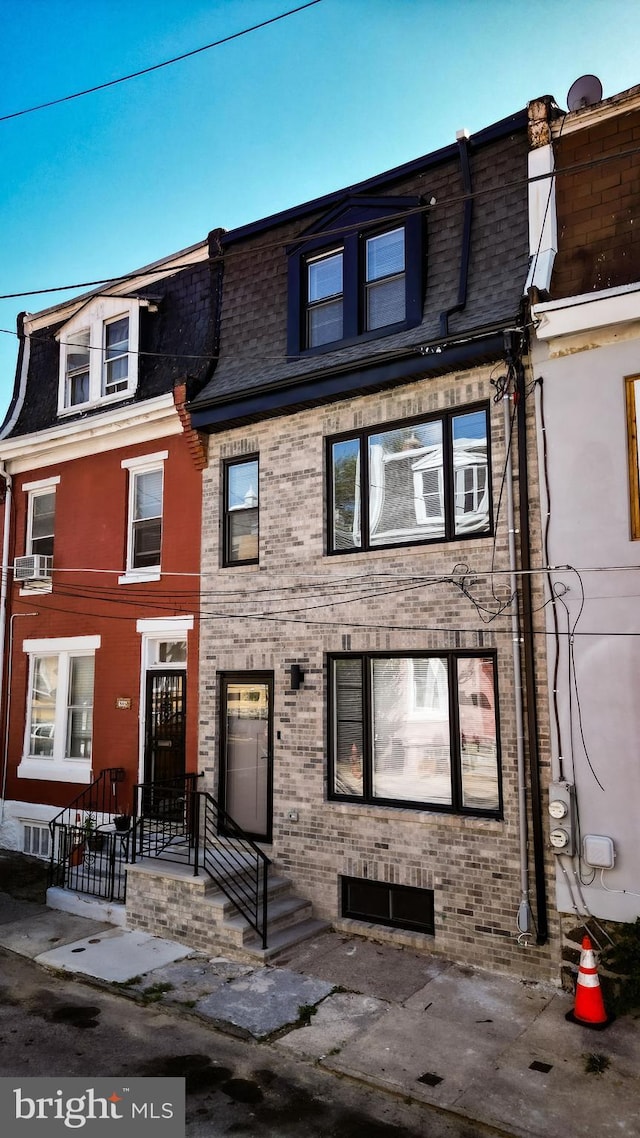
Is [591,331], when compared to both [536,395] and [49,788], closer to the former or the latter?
[536,395]

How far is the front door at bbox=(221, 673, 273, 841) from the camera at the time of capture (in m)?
10.4

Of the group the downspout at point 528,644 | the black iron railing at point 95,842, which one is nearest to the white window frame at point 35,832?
the black iron railing at point 95,842

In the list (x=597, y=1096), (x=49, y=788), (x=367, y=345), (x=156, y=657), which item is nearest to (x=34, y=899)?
(x=49, y=788)

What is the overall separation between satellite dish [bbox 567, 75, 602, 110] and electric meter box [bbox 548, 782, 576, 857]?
24.3ft

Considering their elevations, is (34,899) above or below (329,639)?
below

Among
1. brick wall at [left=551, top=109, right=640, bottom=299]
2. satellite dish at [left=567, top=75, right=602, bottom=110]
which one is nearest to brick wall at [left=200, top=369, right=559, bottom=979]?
brick wall at [left=551, top=109, right=640, bottom=299]

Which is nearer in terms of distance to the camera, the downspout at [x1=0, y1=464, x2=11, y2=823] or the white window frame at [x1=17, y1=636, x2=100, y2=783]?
the white window frame at [x1=17, y1=636, x2=100, y2=783]

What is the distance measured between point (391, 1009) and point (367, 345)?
739cm

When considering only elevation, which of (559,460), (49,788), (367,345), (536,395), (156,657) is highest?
(367,345)

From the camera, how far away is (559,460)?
8047 mm

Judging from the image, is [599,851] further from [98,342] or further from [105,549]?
[98,342]

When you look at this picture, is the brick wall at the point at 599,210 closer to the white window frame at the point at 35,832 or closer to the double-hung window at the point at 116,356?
the double-hung window at the point at 116,356

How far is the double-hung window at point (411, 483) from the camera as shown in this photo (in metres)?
8.93

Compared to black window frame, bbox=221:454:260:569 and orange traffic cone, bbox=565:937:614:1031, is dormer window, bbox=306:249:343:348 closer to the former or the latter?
black window frame, bbox=221:454:260:569
